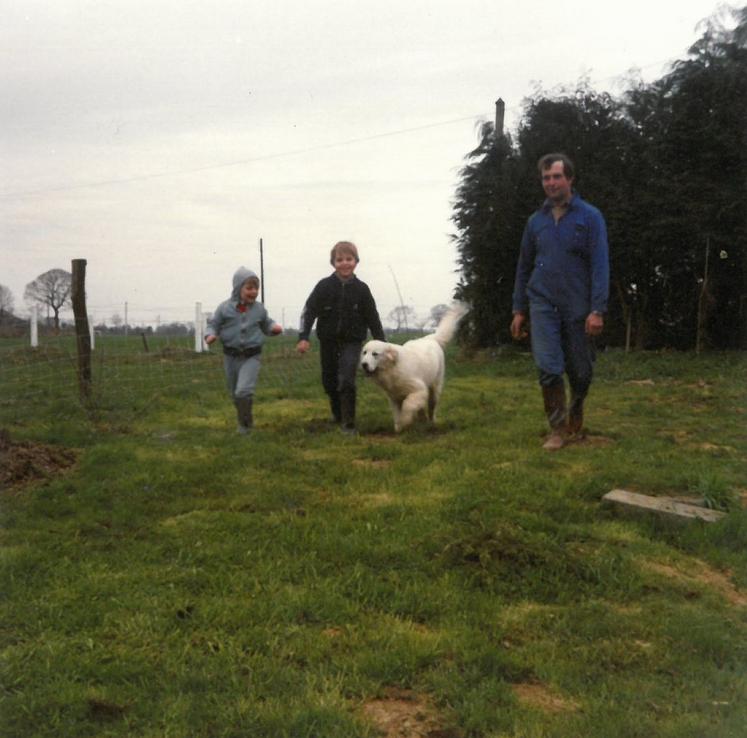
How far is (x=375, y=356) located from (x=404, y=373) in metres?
0.35

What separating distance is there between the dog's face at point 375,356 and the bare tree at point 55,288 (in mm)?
3521

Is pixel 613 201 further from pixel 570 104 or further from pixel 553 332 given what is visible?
pixel 553 332

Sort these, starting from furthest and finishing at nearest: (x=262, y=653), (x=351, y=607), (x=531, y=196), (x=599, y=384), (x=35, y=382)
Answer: (x=531, y=196) < (x=599, y=384) < (x=35, y=382) < (x=351, y=607) < (x=262, y=653)

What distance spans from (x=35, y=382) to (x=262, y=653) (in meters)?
9.18

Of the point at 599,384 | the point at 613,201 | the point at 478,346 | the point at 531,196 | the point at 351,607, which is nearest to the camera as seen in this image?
the point at 351,607

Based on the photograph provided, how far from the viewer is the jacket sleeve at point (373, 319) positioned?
26.3ft

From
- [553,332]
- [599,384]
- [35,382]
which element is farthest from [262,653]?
[599,384]

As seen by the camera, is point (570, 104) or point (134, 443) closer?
point (134, 443)

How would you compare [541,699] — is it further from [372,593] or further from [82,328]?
[82,328]

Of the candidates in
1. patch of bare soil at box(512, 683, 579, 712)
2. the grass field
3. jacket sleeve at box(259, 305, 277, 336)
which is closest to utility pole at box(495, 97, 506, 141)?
jacket sleeve at box(259, 305, 277, 336)

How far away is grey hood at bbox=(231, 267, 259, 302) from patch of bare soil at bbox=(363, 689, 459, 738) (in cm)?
526

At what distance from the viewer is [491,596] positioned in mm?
3570

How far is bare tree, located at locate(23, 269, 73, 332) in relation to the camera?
8797mm

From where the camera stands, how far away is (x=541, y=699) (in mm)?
2742
